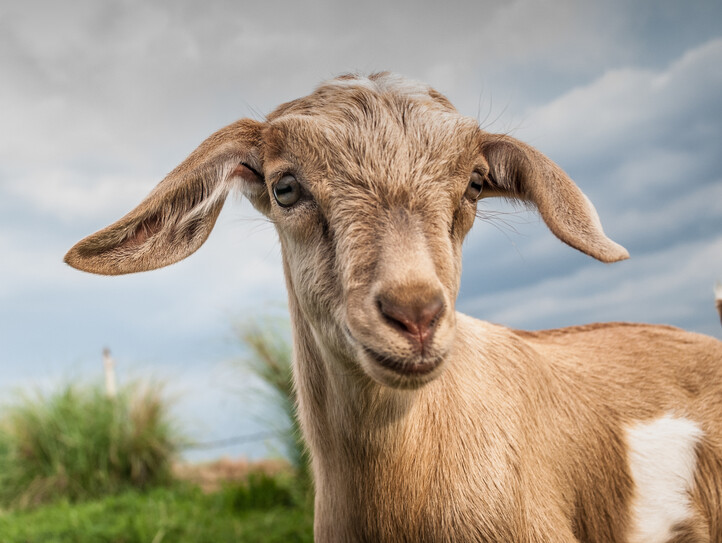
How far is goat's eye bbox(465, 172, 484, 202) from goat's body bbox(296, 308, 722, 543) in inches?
24.8

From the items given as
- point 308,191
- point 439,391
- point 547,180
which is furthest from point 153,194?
point 547,180

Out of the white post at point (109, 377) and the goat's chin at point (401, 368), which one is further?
the white post at point (109, 377)

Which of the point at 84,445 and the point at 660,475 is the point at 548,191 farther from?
the point at 84,445

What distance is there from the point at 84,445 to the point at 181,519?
3.96m

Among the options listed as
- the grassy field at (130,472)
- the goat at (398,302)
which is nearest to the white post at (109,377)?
the grassy field at (130,472)

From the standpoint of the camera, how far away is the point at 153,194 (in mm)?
2549

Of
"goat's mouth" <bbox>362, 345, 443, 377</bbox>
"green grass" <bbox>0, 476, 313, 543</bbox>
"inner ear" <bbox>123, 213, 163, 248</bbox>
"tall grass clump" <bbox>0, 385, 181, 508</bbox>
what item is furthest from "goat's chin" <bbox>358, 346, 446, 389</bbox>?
"tall grass clump" <bbox>0, 385, 181, 508</bbox>

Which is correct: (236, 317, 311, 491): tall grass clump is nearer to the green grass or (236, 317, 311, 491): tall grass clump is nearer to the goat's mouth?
the green grass

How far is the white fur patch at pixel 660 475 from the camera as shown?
3.36m

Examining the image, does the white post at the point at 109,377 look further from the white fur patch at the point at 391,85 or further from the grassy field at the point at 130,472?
the white fur patch at the point at 391,85

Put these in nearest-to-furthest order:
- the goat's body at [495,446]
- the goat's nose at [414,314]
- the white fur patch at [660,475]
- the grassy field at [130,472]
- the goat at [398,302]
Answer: the goat's nose at [414,314]
the goat at [398,302]
the goat's body at [495,446]
the white fur patch at [660,475]
the grassy field at [130,472]

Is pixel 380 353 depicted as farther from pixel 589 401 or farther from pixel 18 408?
pixel 18 408

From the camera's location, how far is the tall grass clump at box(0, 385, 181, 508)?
9.30 m

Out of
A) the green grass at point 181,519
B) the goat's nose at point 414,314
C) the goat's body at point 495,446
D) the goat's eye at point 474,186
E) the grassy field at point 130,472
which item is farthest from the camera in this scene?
the grassy field at point 130,472
